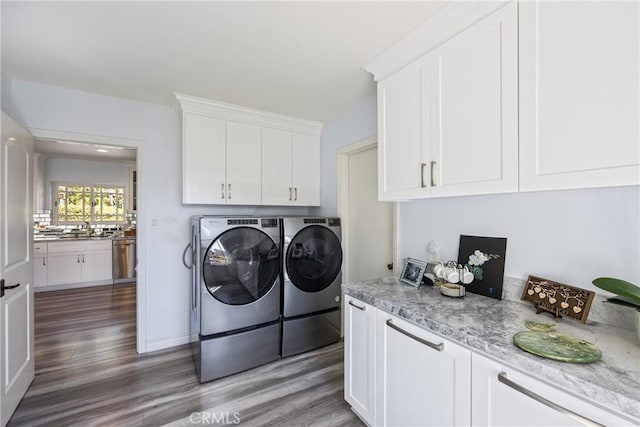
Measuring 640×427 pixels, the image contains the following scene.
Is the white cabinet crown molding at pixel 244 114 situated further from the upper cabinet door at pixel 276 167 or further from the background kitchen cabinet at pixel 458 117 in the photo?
the background kitchen cabinet at pixel 458 117

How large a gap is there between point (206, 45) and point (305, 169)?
1.55 m

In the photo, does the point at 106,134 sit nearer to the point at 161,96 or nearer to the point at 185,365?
the point at 161,96

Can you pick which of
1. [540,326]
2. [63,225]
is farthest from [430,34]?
[63,225]

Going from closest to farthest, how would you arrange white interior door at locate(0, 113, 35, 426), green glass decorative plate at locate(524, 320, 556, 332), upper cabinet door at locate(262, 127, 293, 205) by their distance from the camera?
green glass decorative plate at locate(524, 320, 556, 332) < white interior door at locate(0, 113, 35, 426) < upper cabinet door at locate(262, 127, 293, 205)

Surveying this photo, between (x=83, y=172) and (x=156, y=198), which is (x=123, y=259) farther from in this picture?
(x=156, y=198)

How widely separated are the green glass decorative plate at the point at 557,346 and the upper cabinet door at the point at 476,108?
0.57 m

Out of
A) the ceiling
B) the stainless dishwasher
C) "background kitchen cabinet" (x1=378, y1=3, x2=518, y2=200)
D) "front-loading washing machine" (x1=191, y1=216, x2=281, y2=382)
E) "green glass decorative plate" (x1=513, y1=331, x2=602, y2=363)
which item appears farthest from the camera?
the stainless dishwasher

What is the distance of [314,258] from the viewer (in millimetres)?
2562

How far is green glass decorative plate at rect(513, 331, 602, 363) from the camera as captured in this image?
0.84 meters

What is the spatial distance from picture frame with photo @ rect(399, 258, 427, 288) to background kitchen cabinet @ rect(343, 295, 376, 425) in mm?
367

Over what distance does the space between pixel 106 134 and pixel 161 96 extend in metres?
0.62

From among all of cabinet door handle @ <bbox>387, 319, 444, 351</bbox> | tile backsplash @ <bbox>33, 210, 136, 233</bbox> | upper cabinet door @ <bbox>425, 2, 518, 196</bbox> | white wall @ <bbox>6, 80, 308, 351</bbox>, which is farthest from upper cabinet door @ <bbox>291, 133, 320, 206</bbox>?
tile backsplash @ <bbox>33, 210, 136, 233</bbox>

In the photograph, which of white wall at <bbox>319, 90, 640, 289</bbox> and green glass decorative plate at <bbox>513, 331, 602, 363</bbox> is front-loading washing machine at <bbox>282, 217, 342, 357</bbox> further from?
green glass decorative plate at <bbox>513, 331, 602, 363</bbox>

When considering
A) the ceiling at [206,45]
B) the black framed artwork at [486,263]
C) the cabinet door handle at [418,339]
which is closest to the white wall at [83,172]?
the ceiling at [206,45]
